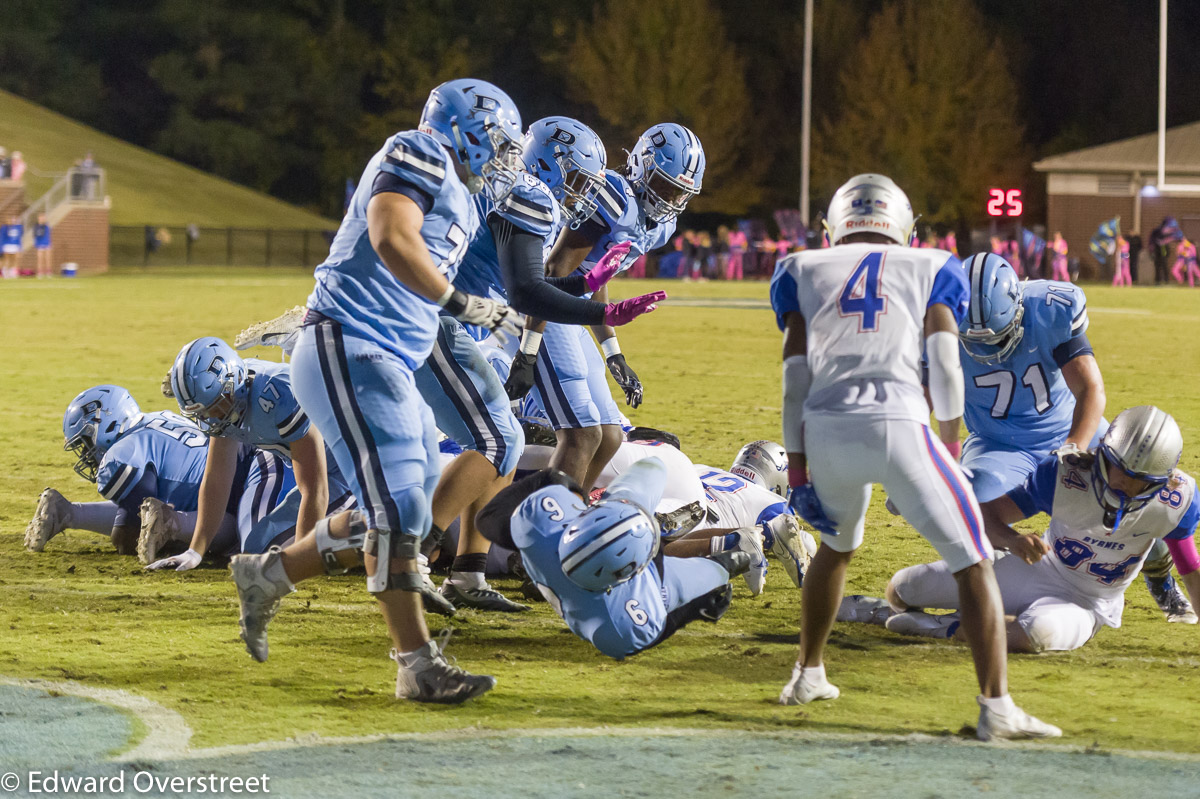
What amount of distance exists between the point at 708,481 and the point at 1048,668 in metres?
2.11

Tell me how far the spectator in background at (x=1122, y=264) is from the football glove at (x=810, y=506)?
36748 millimetres

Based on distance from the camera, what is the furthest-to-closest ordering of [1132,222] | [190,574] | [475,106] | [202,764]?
[1132,222]
[190,574]
[475,106]
[202,764]

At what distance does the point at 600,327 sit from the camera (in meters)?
Answer: 6.77

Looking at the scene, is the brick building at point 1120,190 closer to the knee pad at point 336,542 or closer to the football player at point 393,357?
the football player at point 393,357

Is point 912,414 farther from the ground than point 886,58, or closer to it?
closer to it

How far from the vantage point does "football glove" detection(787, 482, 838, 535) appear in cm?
446

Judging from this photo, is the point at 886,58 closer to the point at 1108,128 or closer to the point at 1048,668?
the point at 1108,128

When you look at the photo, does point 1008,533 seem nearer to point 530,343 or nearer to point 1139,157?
point 530,343

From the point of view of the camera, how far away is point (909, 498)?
170 inches

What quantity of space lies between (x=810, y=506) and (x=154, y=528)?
3.49 metres

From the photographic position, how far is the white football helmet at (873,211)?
4.52m

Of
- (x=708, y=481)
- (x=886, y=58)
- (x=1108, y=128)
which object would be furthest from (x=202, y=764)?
(x=1108, y=128)

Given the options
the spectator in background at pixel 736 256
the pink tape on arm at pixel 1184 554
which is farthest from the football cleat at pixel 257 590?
the spectator in background at pixel 736 256

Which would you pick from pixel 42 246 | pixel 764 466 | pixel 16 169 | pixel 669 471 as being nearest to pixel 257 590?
pixel 669 471
